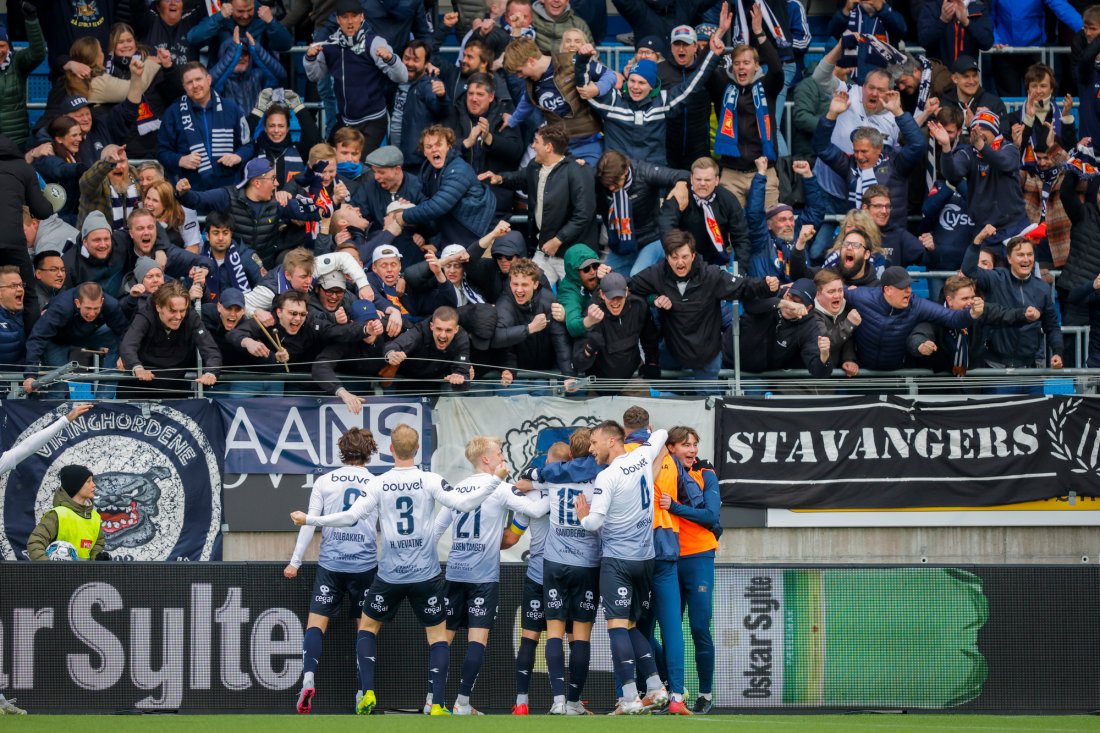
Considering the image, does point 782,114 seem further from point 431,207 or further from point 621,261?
point 431,207

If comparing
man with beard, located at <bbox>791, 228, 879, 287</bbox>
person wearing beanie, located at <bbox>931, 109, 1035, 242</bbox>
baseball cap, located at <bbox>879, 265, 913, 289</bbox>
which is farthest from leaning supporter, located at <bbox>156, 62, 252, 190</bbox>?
person wearing beanie, located at <bbox>931, 109, 1035, 242</bbox>

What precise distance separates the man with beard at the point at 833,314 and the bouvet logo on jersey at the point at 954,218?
2.69 meters

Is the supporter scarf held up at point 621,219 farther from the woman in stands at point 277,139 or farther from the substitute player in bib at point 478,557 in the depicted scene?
the substitute player in bib at point 478,557

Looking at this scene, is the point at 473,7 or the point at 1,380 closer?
the point at 1,380

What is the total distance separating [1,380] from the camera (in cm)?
1389

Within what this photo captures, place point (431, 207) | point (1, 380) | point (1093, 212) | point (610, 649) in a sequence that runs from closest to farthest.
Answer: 1. point (610, 649)
2. point (1, 380)
3. point (431, 207)
4. point (1093, 212)

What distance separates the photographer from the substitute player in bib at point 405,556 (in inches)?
460

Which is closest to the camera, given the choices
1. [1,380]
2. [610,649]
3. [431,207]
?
[610,649]

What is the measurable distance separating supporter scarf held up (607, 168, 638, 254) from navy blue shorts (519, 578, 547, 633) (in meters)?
4.51

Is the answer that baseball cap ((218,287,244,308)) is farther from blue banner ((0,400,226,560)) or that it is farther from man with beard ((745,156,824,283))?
man with beard ((745,156,824,283))

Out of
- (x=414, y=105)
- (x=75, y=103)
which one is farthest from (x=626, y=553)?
(x=75, y=103)

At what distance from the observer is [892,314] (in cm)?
1451

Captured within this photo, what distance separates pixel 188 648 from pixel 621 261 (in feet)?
18.8

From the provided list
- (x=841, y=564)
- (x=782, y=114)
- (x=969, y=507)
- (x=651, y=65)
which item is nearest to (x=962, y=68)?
(x=782, y=114)
